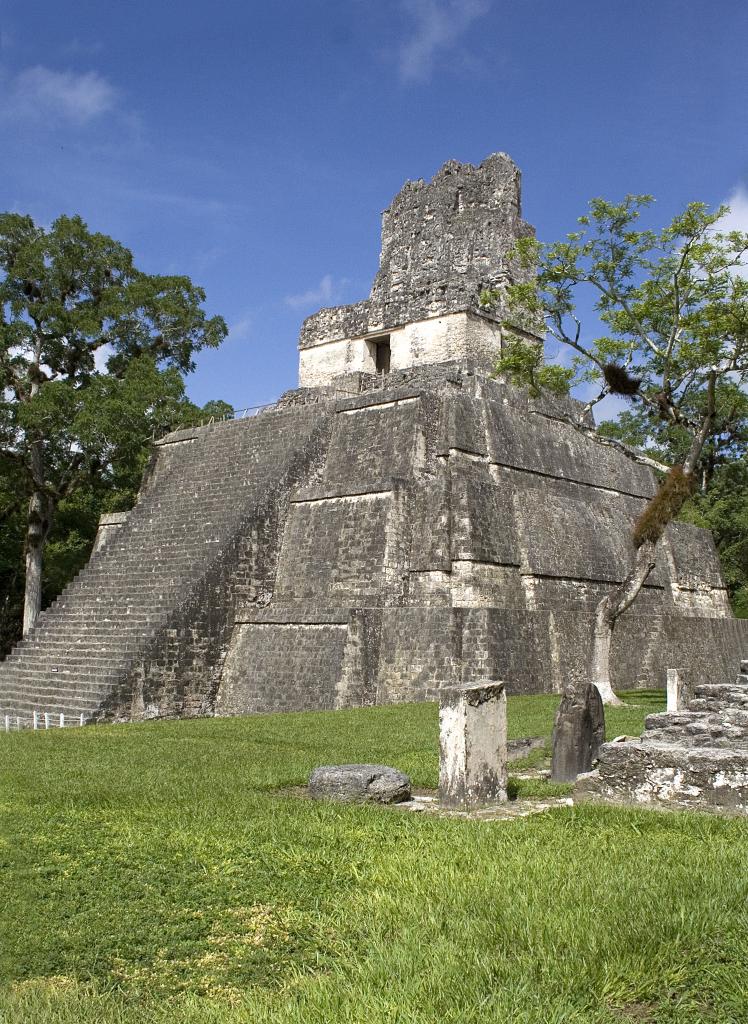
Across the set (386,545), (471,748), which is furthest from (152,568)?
(471,748)

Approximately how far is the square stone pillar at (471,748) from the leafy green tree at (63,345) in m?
15.3

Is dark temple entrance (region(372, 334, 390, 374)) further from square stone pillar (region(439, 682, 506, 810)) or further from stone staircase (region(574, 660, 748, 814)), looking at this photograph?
stone staircase (region(574, 660, 748, 814))

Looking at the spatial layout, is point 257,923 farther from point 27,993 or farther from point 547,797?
point 547,797

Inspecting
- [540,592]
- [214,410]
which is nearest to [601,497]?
[540,592]

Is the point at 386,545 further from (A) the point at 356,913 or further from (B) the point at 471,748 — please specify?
(A) the point at 356,913

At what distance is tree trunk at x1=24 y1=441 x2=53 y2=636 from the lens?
21359mm

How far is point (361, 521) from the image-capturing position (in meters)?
15.4

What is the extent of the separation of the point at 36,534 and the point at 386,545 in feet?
34.6

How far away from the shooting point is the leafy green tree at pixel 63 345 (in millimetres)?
20562

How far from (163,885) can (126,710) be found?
9264 mm

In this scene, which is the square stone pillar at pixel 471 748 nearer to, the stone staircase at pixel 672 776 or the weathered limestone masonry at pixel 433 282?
the stone staircase at pixel 672 776

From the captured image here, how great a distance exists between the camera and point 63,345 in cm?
2266

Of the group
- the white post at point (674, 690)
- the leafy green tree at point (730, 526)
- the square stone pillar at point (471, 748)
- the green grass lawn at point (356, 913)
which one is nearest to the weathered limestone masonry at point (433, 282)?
the white post at point (674, 690)

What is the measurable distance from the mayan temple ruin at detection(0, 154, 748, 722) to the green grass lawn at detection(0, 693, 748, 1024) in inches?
301
